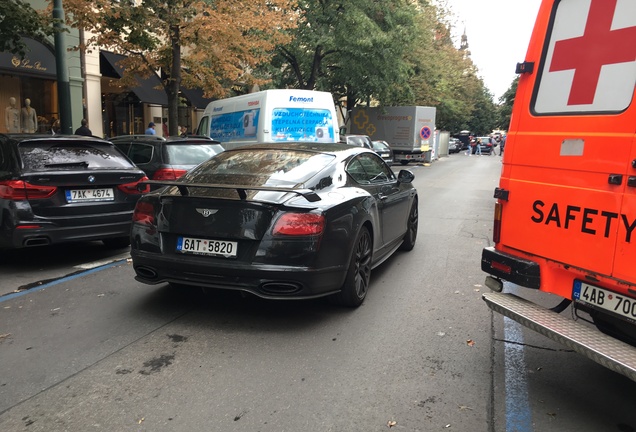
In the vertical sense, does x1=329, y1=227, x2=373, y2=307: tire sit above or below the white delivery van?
below

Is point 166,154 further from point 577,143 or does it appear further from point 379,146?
point 379,146

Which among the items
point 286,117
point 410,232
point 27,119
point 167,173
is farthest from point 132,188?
point 27,119

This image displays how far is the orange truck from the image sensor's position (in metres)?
3.12

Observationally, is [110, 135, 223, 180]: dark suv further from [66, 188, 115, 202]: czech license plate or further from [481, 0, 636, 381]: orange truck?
[481, 0, 636, 381]: orange truck

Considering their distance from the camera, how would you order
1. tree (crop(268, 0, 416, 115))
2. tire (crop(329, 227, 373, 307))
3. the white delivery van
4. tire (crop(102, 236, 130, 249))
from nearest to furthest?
tire (crop(329, 227, 373, 307)) → tire (crop(102, 236, 130, 249)) → the white delivery van → tree (crop(268, 0, 416, 115))

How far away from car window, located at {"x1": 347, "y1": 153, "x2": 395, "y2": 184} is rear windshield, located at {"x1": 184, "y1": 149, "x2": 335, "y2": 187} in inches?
13.5

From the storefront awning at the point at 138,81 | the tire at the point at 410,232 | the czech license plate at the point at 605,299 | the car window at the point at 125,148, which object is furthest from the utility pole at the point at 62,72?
the czech license plate at the point at 605,299

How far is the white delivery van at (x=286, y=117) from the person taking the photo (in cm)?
1340

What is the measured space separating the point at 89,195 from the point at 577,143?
546 centimetres

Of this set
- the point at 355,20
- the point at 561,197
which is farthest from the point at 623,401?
the point at 355,20

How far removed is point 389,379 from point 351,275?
4.54 feet

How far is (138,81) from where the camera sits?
2058cm

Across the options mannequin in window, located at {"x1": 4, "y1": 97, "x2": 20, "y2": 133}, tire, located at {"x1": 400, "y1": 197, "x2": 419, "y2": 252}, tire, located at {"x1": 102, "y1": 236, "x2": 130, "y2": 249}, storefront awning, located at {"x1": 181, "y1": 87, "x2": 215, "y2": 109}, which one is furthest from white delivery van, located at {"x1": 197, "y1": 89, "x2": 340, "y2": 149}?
storefront awning, located at {"x1": 181, "y1": 87, "x2": 215, "y2": 109}

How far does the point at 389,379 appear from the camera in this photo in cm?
364
